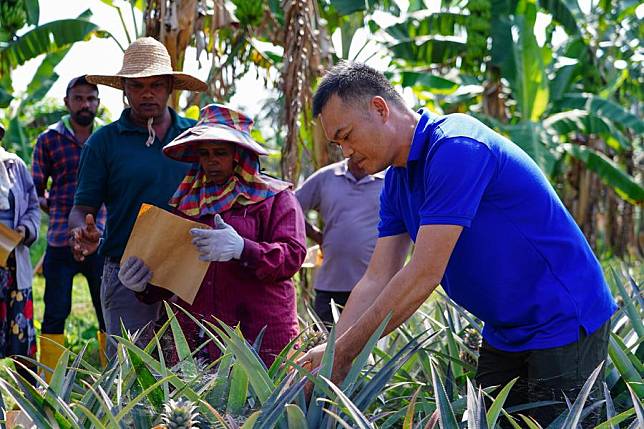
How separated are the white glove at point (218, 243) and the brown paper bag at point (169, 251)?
Answer: 54 mm

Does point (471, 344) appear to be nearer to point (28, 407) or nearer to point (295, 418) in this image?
point (295, 418)

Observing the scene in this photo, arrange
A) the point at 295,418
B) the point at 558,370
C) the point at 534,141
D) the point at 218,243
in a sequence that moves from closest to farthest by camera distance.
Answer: the point at 295,418 < the point at 558,370 < the point at 218,243 < the point at 534,141

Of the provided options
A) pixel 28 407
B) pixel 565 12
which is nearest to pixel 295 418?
pixel 28 407

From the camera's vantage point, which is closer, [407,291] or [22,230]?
[407,291]

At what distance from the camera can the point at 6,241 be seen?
4902 millimetres

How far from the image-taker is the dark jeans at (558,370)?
9.87ft

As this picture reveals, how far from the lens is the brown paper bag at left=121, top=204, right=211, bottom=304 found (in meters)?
3.70

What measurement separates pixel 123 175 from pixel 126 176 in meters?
0.02

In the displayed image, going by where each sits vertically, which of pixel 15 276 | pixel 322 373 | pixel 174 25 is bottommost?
pixel 15 276

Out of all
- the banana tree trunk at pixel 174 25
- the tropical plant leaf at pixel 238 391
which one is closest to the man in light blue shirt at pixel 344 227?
the banana tree trunk at pixel 174 25

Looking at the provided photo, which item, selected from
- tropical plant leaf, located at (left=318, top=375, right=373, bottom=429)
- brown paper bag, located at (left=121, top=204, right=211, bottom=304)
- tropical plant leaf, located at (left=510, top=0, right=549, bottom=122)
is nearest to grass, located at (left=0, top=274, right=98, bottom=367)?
brown paper bag, located at (left=121, top=204, right=211, bottom=304)

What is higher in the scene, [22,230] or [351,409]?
[351,409]

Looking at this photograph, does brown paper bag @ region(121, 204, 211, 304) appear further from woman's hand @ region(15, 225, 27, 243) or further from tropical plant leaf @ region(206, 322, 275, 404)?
woman's hand @ region(15, 225, 27, 243)

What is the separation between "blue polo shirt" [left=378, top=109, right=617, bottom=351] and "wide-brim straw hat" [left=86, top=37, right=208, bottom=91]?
1.86 metres
